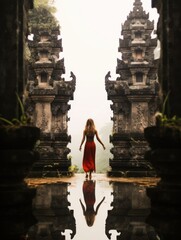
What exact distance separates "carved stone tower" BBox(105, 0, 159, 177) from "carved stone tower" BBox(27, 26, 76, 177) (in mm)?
1611

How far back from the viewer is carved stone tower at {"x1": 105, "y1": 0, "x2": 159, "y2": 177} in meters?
11.4

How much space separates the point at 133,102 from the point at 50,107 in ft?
9.41

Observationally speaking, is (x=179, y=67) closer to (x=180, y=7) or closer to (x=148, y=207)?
(x=180, y=7)

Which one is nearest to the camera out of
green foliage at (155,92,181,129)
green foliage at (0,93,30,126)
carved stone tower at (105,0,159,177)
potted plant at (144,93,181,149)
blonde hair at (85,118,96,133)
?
potted plant at (144,93,181,149)

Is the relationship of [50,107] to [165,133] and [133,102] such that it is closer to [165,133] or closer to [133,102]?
[133,102]

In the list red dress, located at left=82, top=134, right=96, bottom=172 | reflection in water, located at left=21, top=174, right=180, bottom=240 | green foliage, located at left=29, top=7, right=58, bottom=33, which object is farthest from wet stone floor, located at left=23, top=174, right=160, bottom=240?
green foliage, located at left=29, top=7, right=58, bottom=33

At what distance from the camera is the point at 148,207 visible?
4.73 metres

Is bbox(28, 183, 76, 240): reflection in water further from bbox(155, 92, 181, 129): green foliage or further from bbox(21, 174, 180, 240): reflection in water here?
bbox(155, 92, 181, 129): green foliage

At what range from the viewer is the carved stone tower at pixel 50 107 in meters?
11.4

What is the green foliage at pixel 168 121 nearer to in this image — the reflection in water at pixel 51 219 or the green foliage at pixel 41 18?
the reflection in water at pixel 51 219

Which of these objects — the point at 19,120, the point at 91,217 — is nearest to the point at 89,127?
the point at 19,120

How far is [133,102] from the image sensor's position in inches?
468

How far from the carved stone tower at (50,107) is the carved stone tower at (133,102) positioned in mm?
1611

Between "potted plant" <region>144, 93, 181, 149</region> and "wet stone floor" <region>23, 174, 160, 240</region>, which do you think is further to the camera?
"potted plant" <region>144, 93, 181, 149</region>
